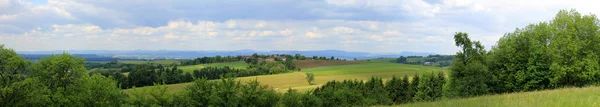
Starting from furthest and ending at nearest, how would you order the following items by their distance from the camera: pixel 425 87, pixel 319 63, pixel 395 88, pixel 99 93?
pixel 319 63, pixel 395 88, pixel 425 87, pixel 99 93

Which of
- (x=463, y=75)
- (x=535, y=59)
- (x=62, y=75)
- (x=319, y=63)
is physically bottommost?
(x=319, y=63)

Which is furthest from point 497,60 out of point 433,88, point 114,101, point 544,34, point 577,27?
point 114,101

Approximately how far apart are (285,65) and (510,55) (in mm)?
113003

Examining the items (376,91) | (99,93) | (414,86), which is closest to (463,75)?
(376,91)

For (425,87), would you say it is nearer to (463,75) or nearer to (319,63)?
(463,75)

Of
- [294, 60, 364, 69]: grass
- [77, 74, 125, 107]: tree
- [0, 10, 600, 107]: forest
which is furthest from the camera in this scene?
[294, 60, 364, 69]: grass

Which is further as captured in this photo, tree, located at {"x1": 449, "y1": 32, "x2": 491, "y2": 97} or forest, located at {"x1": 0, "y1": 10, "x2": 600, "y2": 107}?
tree, located at {"x1": 449, "y1": 32, "x2": 491, "y2": 97}

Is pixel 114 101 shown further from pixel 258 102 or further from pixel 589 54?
pixel 589 54

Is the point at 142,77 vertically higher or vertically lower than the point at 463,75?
lower

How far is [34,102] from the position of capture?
30344mm

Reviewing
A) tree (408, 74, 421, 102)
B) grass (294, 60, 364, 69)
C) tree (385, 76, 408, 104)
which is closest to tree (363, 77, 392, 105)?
tree (385, 76, 408, 104)

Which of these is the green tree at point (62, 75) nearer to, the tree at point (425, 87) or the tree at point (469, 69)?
the tree at point (469, 69)

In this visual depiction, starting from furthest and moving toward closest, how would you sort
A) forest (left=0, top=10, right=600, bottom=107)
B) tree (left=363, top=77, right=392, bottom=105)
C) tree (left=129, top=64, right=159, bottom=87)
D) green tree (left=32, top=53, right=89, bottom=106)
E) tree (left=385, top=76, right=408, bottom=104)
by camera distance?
tree (left=129, top=64, right=159, bottom=87)
tree (left=385, top=76, right=408, bottom=104)
tree (left=363, top=77, right=392, bottom=105)
green tree (left=32, top=53, right=89, bottom=106)
forest (left=0, top=10, right=600, bottom=107)

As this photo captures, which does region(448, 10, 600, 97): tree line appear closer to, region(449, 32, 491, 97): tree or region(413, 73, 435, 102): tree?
region(449, 32, 491, 97): tree
